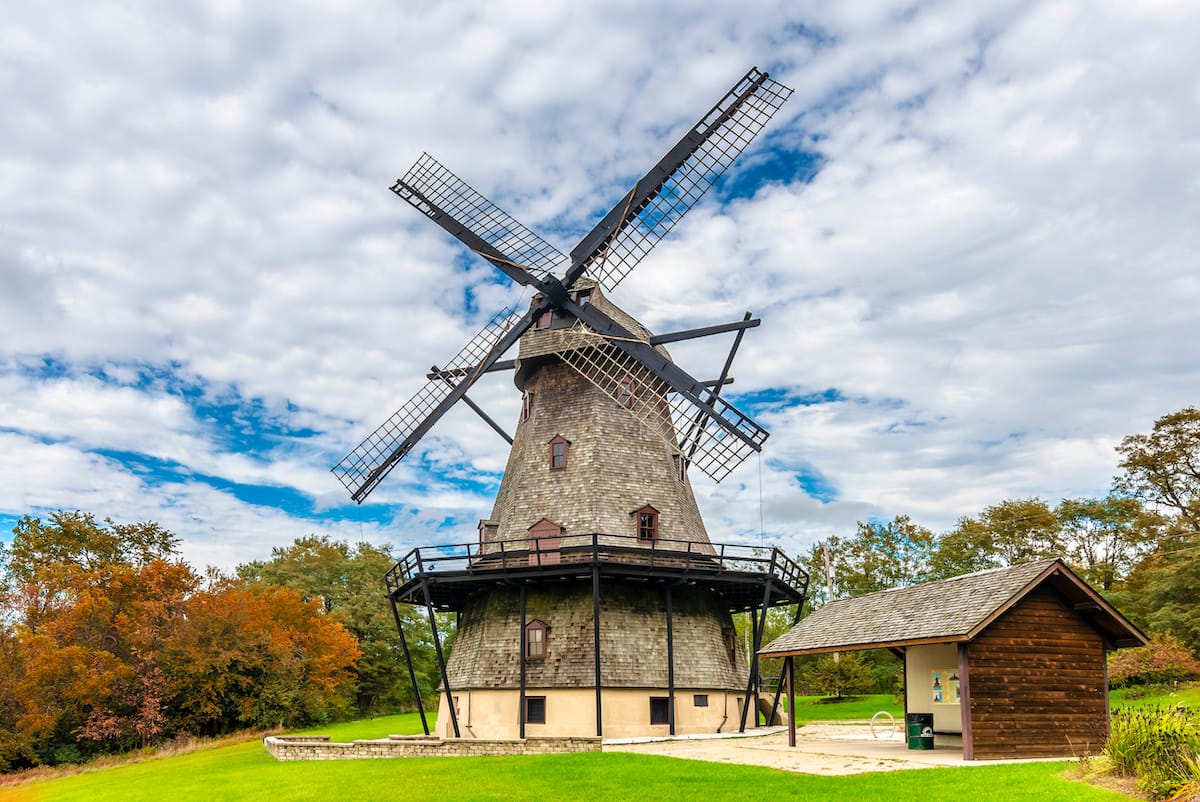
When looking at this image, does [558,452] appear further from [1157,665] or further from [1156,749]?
[1157,665]

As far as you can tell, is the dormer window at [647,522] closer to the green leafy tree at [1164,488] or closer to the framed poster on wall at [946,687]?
the framed poster on wall at [946,687]

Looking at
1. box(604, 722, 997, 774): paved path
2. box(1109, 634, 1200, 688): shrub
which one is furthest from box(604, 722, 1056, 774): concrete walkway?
box(1109, 634, 1200, 688): shrub

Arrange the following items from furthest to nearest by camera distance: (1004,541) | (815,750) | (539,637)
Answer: (1004,541), (539,637), (815,750)

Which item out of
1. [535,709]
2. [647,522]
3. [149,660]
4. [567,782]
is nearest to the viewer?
[567,782]

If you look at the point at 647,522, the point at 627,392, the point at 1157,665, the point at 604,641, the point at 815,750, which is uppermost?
the point at 627,392

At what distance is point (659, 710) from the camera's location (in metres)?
25.0

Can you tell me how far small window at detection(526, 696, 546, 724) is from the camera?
24734 millimetres

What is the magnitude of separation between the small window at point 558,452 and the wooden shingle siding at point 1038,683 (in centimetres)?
1324

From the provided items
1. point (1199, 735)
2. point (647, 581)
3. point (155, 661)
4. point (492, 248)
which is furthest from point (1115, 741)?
point (155, 661)

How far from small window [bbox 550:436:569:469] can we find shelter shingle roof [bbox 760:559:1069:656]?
8315 millimetres

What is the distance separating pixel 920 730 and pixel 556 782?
8.81 meters

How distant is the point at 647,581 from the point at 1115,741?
13.5 meters

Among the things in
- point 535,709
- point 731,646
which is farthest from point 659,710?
point 731,646

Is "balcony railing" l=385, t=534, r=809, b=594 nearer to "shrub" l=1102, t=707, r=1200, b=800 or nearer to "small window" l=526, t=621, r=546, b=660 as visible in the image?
"small window" l=526, t=621, r=546, b=660
